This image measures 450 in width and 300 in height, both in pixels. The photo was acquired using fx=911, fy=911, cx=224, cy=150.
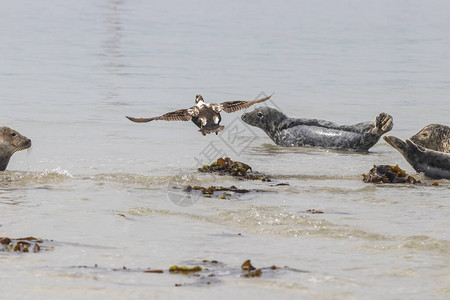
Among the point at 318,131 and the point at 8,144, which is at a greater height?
the point at 318,131

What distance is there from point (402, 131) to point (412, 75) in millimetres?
12169

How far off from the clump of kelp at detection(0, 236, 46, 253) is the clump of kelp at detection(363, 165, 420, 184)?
513 cm

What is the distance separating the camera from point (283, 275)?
22.7ft

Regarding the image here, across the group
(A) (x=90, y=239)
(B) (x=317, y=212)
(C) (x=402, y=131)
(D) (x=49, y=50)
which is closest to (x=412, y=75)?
(C) (x=402, y=131)

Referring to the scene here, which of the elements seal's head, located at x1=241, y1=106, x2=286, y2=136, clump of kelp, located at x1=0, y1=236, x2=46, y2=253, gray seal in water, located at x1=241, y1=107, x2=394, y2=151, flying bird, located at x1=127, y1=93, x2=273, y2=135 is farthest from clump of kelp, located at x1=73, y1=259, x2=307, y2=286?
seal's head, located at x1=241, y1=106, x2=286, y2=136

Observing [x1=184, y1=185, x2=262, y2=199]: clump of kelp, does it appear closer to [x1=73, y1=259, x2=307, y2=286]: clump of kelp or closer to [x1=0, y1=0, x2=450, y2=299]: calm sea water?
[x1=0, y1=0, x2=450, y2=299]: calm sea water

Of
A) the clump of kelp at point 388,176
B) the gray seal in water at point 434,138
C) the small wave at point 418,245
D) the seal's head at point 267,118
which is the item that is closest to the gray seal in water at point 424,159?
the clump of kelp at point 388,176

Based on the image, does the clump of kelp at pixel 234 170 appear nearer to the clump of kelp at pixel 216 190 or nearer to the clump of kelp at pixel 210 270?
the clump of kelp at pixel 216 190

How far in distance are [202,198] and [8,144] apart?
3002 mm

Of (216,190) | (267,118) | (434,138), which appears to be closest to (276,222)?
(216,190)

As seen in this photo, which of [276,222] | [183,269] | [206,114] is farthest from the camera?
[206,114]

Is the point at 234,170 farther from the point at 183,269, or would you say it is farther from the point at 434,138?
the point at 183,269

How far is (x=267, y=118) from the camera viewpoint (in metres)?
16.3

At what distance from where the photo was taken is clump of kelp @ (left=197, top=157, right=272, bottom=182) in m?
11.8
